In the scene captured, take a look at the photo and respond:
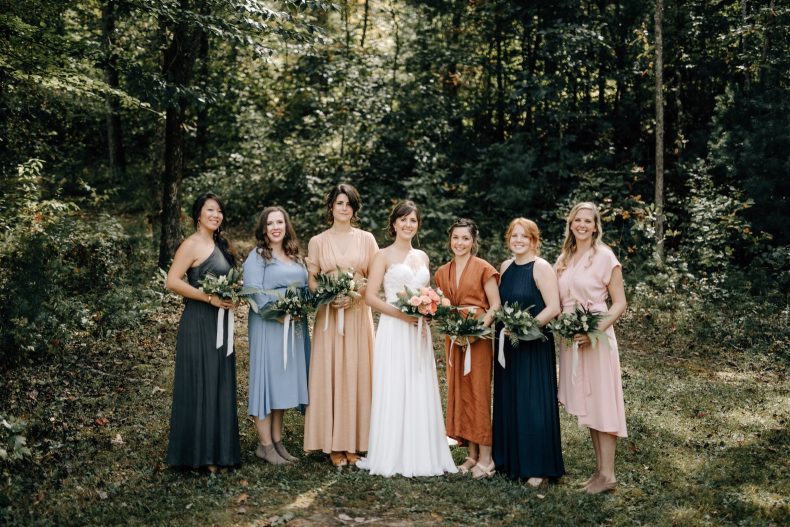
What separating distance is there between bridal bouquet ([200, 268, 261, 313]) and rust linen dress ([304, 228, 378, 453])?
2.11ft

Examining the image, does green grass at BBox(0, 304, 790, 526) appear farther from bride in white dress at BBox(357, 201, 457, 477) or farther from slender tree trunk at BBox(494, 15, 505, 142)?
slender tree trunk at BBox(494, 15, 505, 142)

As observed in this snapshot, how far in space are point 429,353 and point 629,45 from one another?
11.7 metres

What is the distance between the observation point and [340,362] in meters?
6.20

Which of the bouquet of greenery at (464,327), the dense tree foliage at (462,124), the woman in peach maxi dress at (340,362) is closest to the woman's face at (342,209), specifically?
the woman in peach maxi dress at (340,362)

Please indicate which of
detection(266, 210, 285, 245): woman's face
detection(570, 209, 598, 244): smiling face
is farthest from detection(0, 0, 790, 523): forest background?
detection(570, 209, 598, 244): smiling face

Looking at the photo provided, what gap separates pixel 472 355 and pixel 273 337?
1793 millimetres

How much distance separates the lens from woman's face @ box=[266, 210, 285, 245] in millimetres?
6082

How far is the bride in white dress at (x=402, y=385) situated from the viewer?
19.6ft

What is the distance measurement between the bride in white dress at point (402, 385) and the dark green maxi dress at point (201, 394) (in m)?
1.26

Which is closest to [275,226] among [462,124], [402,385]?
[402,385]

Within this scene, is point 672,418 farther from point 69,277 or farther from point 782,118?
point 69,277

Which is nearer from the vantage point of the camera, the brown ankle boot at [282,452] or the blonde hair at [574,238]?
the blonde hair at [574,238]

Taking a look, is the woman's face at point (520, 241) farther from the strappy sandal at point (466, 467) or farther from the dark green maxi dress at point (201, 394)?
the dark green maxi dress at point (201, 394)

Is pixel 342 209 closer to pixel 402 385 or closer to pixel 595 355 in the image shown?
pixel 402 385
